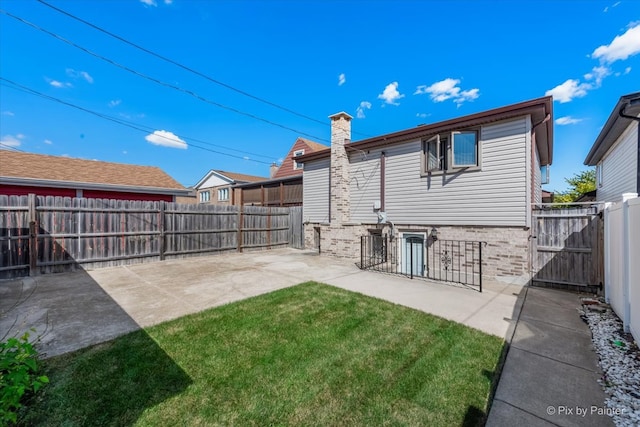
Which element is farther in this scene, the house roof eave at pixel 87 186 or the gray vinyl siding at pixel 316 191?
the gray vinyl siding at pixel 316 191

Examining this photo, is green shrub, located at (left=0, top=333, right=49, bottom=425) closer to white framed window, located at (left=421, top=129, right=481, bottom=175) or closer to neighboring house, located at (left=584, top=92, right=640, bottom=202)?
white framed window, located at (left=421, top=129, right=481, bottom=175)

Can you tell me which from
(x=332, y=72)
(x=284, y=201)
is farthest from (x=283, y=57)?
(x=284, y=201)

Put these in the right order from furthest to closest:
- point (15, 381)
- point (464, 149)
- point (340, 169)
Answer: point (340, 169), point (464, 149), point (15, 381)

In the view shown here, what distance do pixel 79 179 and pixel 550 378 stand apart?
50.4 ft

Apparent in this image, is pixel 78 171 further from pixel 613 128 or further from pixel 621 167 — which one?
pixel 621 167

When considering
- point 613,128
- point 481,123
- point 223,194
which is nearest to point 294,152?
point 223,194

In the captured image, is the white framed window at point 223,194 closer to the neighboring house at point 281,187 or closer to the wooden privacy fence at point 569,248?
the neighboring house at point 281,187

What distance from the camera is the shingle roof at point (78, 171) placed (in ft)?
33.4

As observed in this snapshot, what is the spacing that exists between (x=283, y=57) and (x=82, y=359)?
12.1 metres

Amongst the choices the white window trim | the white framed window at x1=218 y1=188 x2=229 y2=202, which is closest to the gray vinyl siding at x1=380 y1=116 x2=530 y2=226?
the white window trim

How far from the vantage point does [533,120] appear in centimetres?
670

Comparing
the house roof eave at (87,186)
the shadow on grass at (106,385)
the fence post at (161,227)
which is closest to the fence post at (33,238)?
the fence post at (161,227)

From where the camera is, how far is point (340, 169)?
1020 cm

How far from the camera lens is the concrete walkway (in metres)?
2.20
